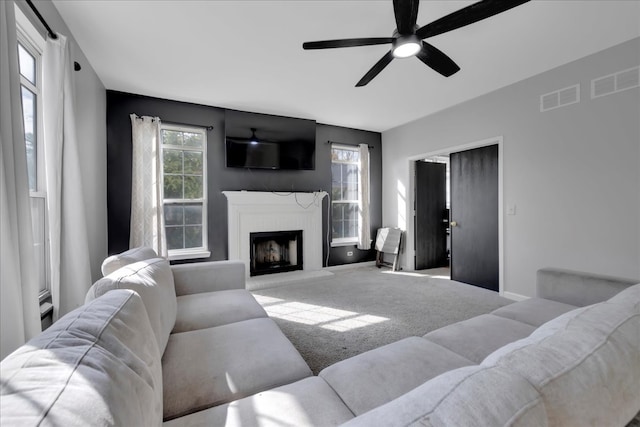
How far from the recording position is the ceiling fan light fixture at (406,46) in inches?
71.8

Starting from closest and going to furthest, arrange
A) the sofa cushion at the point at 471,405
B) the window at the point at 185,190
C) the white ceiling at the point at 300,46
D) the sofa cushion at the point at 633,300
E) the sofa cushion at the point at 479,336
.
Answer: the sofa cushion at the point at 471,405 → the sofa cushion at the point at 633,300 → the sofa cushion at the point at 479,336 → the white ceiling at the point at 300,46 → the window at the point at 185,190

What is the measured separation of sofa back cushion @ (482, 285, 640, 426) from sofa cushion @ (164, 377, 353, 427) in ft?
1.83

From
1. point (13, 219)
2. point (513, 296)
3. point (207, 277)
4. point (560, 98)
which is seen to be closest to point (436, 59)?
point (560, 98)

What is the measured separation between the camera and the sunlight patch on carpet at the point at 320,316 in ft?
8.72

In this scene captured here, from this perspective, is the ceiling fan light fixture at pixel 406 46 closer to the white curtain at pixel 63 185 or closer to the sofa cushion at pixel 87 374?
the sofa cushion at pixel 87 374

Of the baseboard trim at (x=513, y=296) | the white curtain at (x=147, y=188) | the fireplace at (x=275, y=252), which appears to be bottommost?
the baseboard trim at (x=513, y=296)

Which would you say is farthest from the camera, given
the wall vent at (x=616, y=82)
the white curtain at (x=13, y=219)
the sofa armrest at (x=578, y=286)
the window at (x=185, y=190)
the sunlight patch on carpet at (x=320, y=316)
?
the window at (x=185, y=190)

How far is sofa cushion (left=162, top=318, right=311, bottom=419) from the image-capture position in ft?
3.46

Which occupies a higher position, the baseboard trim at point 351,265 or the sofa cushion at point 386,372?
the sofa cushion at point 386,372

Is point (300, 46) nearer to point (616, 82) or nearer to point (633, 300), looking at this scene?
point (633, 300)

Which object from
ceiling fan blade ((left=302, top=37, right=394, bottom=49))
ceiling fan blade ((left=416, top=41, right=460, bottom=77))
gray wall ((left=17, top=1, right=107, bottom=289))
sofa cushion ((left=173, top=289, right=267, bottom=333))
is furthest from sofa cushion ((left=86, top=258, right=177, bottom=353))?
ceiling fan blade ((left=416, top=41, right=460, bottom=77))

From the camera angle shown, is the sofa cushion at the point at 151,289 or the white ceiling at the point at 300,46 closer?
the sofa cushion at the point at 151,289

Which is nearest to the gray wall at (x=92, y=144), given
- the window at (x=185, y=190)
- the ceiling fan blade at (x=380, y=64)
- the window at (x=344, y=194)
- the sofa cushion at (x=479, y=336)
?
the window at (x=185, y=190)

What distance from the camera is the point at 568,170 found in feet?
9.43
